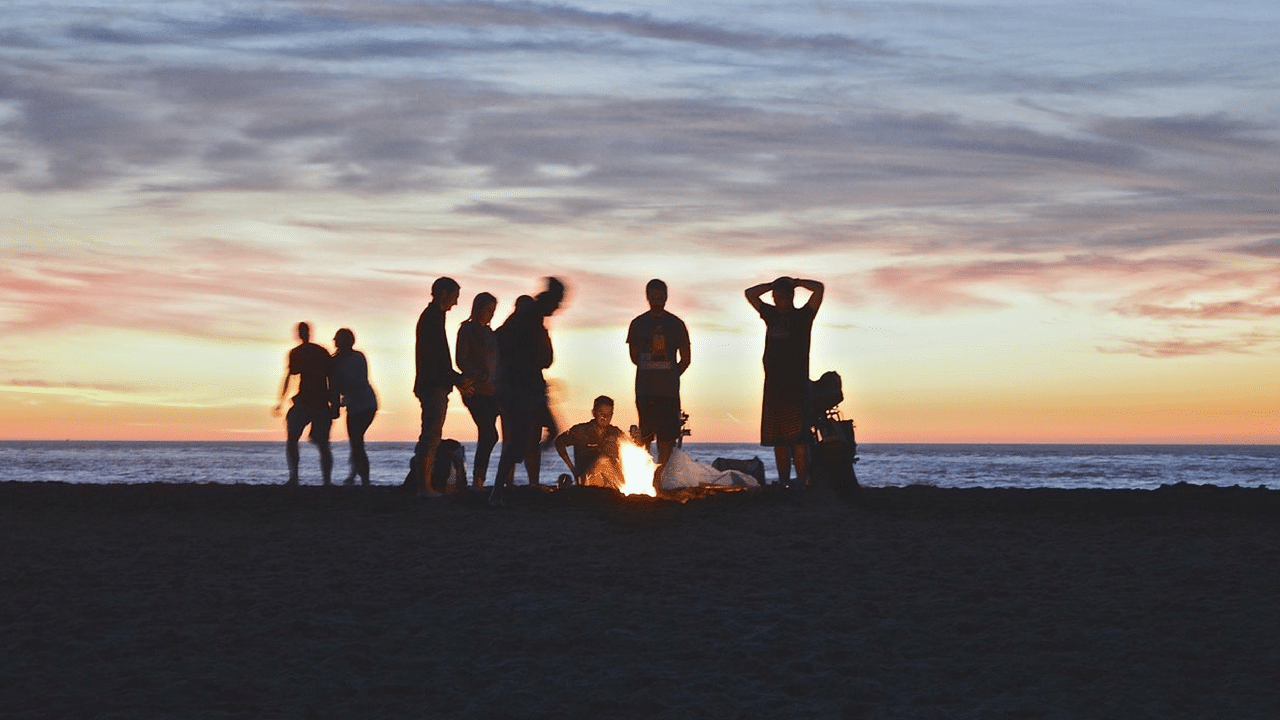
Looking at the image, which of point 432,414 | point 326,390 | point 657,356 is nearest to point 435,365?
point 432,414

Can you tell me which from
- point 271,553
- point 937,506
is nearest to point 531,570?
point 271,553

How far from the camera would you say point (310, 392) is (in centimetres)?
1403

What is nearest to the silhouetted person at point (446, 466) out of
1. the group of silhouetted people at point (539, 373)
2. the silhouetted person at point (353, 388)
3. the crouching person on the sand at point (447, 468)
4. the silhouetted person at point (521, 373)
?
the crouching person on the sand at point (447, 468)

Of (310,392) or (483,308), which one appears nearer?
(483,308)

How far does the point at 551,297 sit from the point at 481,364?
A: 1287 mm

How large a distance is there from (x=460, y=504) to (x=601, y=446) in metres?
2.54

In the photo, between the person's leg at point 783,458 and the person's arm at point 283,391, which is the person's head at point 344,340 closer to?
the person's arm at point 283,391

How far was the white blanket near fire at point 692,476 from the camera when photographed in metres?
12.8

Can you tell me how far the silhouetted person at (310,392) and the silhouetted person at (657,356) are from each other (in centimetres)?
398

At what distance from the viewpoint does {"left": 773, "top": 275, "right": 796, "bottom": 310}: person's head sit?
11.9 meters

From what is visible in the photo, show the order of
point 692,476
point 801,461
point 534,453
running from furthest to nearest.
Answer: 1. point 692,476
2. point 534,453
3. point 801,461

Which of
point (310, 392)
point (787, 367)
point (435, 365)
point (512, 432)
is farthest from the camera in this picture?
point (310, 392)

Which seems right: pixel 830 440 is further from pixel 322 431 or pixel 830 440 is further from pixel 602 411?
pixel 322 431

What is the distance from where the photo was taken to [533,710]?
213 inches
